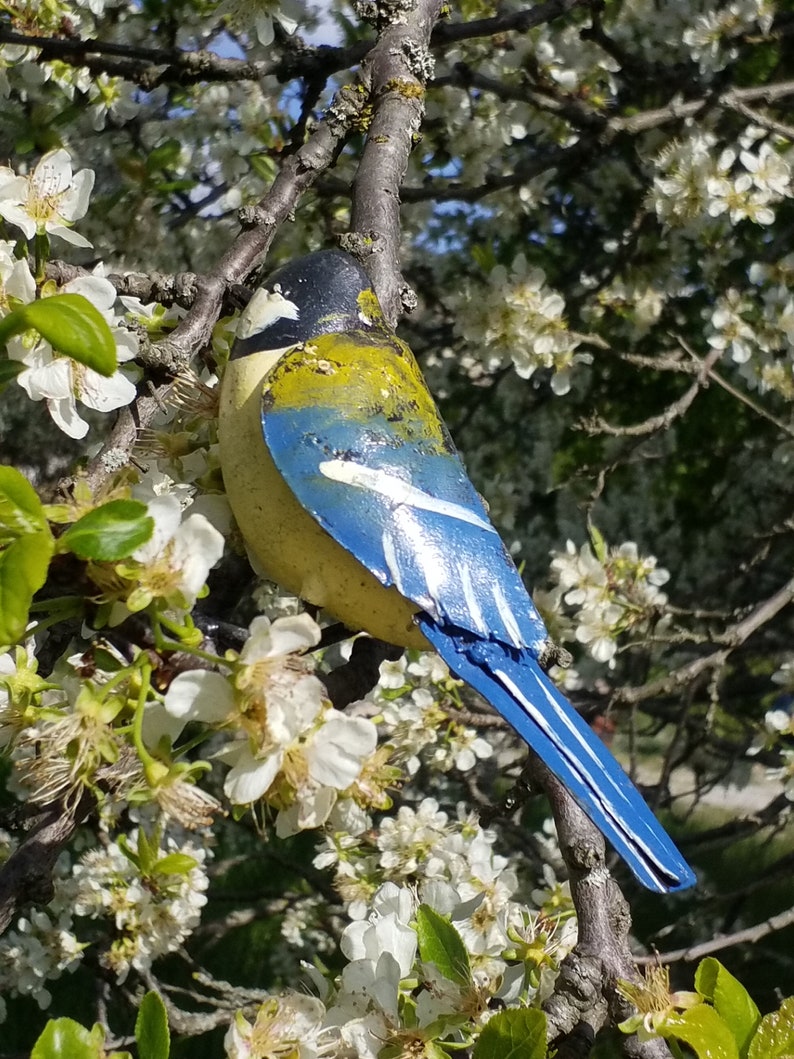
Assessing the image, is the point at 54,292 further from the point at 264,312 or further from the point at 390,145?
the point at 390,145

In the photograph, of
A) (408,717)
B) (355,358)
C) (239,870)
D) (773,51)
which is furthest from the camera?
(239,870)

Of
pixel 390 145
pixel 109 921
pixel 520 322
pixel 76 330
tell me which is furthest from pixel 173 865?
pixel 520 322

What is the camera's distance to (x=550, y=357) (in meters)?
2.26

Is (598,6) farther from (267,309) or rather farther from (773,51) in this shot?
(267,309)

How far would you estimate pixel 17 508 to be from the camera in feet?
2.21

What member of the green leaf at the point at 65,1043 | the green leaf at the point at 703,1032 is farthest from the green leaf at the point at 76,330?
the green leaf at the point at 703,1032

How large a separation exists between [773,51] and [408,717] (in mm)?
2297

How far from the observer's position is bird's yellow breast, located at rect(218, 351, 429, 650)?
0.91m

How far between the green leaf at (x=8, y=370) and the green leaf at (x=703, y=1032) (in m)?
0.74

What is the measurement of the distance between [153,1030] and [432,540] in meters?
0.47

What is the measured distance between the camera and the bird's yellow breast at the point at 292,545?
0.91 meters

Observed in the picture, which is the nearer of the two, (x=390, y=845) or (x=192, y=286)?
(x=192, y=286)

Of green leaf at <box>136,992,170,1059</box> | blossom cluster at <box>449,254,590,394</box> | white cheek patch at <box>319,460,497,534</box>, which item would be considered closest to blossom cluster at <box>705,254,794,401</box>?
blossom cluster at <box>449,254,590,394</box>

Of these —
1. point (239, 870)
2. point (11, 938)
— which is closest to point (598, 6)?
point (11, 938)
